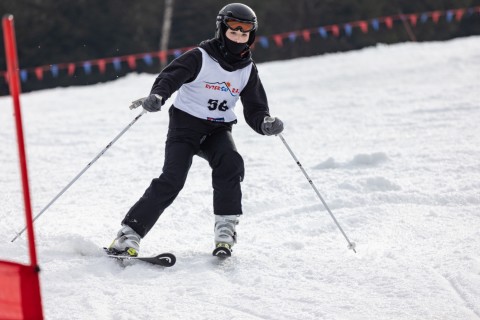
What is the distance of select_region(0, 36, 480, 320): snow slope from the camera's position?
327 cm

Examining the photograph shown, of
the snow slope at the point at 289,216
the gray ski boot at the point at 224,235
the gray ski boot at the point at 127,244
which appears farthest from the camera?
the gray ski boot at the point at 224,235

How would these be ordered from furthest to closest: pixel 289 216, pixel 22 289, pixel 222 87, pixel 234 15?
1. pixel 289 216
2. pixel 222 87
3. pixel 234 15
4. pixel 22 289

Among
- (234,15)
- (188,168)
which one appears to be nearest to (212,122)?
(188,168)

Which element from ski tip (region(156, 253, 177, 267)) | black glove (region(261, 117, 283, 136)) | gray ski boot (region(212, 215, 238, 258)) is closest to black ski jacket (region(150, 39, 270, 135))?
black glove (region(261, 117, 283, 136))

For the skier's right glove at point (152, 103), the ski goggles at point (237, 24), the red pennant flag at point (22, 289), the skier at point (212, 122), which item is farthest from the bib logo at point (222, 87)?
the red pennant flag at point (22, 289)

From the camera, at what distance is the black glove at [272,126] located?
4.08 meters

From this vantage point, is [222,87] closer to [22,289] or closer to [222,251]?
[222,251]

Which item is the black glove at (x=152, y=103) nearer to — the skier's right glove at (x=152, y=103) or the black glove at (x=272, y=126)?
the skier's right glove at (x=152, y=103)

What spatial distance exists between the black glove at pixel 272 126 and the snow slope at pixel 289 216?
74 centimetres

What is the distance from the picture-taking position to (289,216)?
491cm

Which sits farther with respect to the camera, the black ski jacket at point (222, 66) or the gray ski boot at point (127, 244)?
the black ski jacket at point (222, 66)

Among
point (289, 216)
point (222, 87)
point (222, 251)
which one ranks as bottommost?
point (289, 216)

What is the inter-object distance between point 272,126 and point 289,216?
41.4 inches

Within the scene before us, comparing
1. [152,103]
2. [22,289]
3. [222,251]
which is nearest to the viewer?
[22,289]
